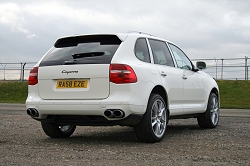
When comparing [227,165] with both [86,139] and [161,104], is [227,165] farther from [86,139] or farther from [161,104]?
[86,139]

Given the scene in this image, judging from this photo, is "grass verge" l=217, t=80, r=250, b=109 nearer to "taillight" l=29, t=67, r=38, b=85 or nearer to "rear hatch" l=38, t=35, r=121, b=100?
"rear hatch" l=38, t=35, r=121, b=100

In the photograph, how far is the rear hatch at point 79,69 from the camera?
6.52 m

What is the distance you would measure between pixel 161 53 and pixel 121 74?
→ 1618 mm

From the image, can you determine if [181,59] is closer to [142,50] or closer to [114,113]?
[142,50]

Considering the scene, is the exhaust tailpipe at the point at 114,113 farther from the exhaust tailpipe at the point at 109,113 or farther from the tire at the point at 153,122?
the tire at the point at 153,122

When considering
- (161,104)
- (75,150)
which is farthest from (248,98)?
(75,150)

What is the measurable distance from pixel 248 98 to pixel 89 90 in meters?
17.5

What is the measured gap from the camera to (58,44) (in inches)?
295

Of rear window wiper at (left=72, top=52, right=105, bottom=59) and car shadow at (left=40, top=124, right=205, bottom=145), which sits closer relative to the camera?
rear window wiper at (left=72, top=52, right=105, bottom=59)

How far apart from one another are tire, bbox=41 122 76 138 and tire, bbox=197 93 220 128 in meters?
2.91

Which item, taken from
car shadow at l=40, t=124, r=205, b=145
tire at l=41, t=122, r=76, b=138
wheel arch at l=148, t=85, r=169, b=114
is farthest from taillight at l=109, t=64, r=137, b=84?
tire at l=41, t=122, r=76, b=138

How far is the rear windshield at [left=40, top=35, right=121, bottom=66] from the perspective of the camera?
6688mm

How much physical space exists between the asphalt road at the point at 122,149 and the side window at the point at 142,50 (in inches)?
51.9

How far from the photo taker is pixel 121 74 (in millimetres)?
6426
